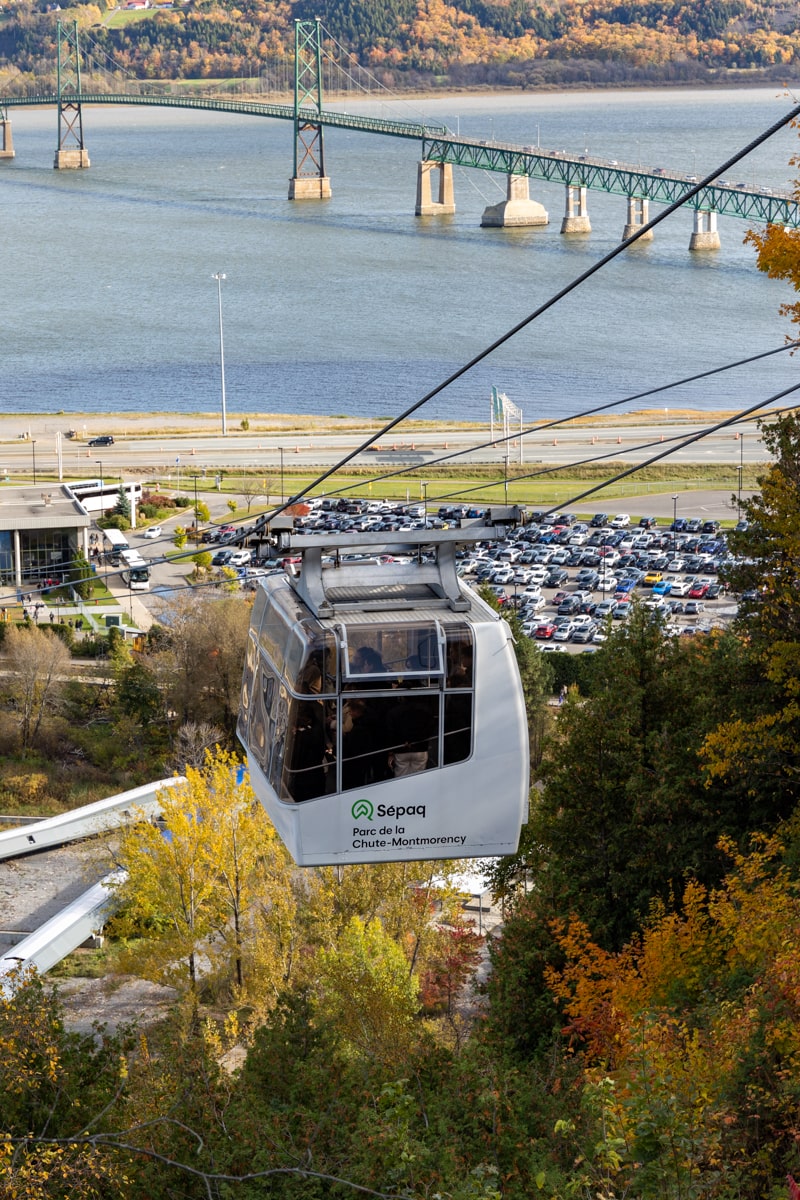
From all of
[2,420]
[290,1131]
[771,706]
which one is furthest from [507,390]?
[290,1131]

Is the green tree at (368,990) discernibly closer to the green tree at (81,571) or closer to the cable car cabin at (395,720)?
the cable car cabin at (395,720)

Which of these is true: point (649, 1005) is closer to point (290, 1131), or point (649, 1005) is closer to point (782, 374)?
point (290, 1131)

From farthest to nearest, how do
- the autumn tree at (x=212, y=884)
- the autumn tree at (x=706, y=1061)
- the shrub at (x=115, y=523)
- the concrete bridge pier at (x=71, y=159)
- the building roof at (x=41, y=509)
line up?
the concrete bridge pier at (x=71, y=159)
the shrub at (x=115, y=523)
the building roof at (x=41, y=509)
the autumn tree at (x=212, y=884)
the autumn tree at (x=706, y=1061)

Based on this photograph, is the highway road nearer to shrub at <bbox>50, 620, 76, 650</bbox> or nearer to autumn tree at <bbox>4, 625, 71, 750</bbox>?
shrub at <bbox>50, 620, 76, 650</bbox>

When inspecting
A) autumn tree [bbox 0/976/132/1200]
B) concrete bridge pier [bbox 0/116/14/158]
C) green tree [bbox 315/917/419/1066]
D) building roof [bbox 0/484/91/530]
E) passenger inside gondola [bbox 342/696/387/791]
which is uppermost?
concrete bridge pier [bbox 0/116/14/158]

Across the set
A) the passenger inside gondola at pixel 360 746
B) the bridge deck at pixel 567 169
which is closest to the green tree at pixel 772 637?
the passenger inside gondola at pixel 360 746

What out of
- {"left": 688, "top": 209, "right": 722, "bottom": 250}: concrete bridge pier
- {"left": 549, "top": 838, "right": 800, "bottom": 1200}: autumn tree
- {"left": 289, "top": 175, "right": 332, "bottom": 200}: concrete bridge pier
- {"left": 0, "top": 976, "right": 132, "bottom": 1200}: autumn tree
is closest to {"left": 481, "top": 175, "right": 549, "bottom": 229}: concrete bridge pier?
{"left": 688, "top": 209, "right": 722, "bottom": 250}: concrete bridge pier
